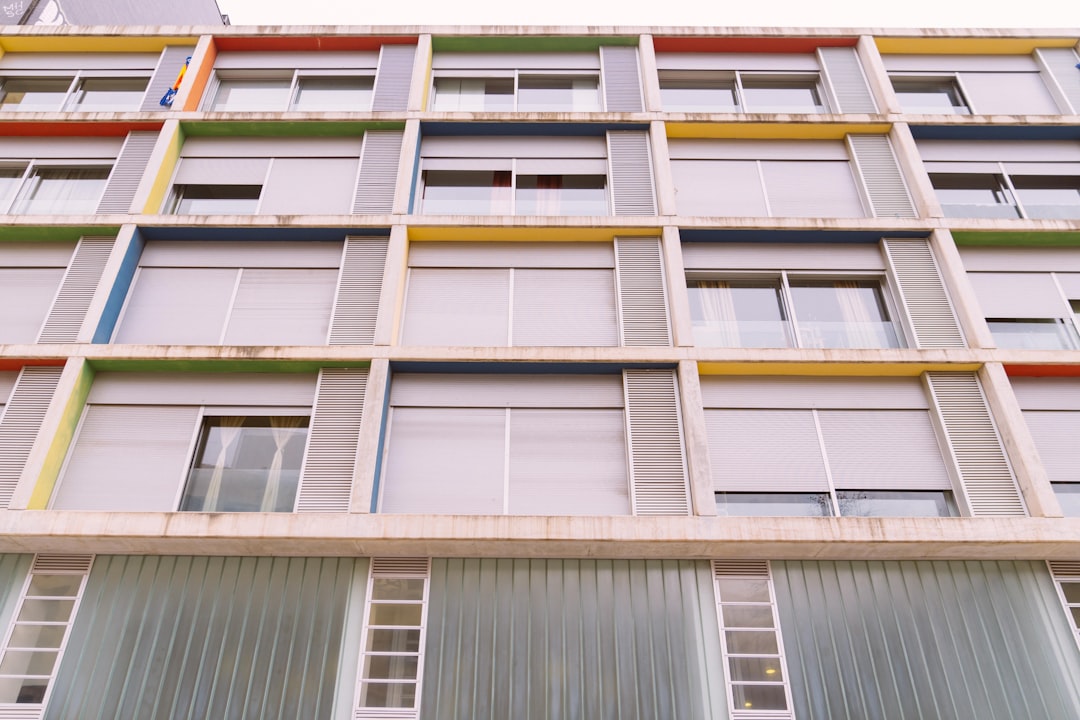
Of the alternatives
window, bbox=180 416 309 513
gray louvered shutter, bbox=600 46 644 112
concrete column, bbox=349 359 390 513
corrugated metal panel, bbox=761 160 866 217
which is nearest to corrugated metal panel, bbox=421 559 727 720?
concrete column, bbox=349 359 390 513

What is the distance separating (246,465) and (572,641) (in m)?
6.02

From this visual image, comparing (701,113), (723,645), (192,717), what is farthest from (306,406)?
(701,113)

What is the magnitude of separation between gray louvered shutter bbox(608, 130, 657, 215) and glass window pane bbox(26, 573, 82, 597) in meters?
11.3

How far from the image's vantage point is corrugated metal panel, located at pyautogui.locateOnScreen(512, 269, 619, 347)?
492 inches

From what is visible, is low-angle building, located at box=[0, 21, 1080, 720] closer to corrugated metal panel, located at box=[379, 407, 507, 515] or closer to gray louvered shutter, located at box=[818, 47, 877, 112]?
corrugated metal panel, located at box=[379, 407, 507, 515]

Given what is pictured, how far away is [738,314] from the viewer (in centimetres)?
1270

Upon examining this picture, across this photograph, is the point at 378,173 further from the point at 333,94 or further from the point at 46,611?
the point at 46,611

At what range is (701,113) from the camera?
14.7 meters

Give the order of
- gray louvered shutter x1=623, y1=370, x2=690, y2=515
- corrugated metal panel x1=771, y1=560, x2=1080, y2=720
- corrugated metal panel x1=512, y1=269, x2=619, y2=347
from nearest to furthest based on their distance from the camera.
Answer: corrugated metal panel x1=771, y1=560, x2=1080, y2=720, gray louvered shutter x1=623, y1=370, x2=690, y2=515, corrugated metal panel x1=512, y1=269, x2=619, y2=347

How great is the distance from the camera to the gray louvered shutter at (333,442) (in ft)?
34.1

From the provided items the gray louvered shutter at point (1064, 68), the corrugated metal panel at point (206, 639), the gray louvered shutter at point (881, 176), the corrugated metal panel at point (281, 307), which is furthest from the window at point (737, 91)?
the corrugated metal panel at point (206, 639)

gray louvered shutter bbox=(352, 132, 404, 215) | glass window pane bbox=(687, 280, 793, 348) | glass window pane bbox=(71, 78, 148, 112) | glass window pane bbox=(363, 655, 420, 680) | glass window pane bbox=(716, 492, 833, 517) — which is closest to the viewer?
glass window pane bbox=(363, 655, 420, 680)

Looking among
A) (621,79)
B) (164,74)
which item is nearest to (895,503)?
(621,79)

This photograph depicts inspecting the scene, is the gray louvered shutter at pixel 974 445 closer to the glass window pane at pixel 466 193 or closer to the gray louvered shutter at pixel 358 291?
the glass window pane at pixel 466 193
